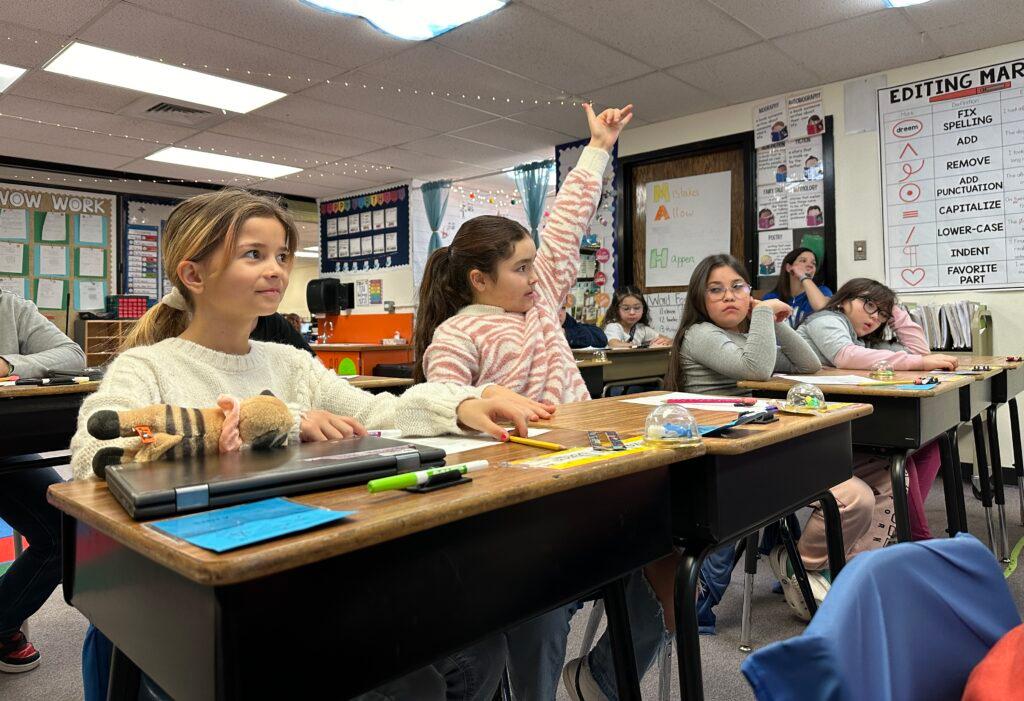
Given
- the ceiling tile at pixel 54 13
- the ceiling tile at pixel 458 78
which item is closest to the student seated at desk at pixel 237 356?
the ceiling tile at pixel 54 13

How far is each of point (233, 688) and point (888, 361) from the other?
9.23 feet

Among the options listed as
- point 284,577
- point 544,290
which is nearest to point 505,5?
point 544,290

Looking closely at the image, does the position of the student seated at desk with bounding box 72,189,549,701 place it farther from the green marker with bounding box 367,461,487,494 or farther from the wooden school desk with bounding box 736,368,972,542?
the wooden school desk with bounding box 736,368,972,542

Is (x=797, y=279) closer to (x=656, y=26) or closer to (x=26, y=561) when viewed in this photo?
(x=656, y=26)

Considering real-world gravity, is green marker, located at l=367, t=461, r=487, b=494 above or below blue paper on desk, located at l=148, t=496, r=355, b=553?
above

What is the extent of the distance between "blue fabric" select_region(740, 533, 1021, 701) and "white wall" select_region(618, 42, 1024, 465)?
13.5 ft

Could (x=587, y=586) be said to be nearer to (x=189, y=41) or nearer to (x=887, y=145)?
(x=189, y=41)

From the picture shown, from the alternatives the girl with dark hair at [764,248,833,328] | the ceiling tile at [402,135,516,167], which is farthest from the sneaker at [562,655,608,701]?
the ceiling tile at [402,135,516,167]

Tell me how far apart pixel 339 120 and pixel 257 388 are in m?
4.57

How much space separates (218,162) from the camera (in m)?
6.51

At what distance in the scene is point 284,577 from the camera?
62 centimetres

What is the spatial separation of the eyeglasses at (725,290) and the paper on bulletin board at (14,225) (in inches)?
290

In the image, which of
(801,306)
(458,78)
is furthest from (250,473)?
(801,306)

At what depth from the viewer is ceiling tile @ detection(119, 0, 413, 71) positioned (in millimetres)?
3469
